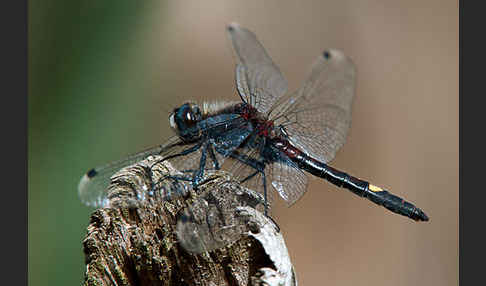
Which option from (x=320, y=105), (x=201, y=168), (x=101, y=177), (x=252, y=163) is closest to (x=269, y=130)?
(x=252, y=163)

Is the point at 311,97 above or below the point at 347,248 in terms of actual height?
above

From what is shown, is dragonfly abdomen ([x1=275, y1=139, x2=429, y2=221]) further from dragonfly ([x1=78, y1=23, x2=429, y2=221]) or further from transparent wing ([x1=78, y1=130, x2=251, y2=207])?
transparent wing ([x1=78, y1=130, x2=251, y2=207])

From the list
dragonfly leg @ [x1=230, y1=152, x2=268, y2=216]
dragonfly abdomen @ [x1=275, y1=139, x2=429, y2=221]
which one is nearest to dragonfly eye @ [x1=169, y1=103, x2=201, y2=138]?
dragonfly leg @ [x1=230, y1=152, x2=268, y2=216]

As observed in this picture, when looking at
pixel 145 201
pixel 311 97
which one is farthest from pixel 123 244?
pixel 311 97

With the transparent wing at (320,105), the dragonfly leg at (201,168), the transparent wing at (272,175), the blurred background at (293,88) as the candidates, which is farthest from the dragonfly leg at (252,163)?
the blurred background at (293,88)

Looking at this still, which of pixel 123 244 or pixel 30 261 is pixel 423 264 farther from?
pixel 30 261

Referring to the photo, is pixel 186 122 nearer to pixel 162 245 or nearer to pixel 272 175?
pixel 272 175

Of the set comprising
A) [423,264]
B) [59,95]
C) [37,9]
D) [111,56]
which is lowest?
[423,264]
